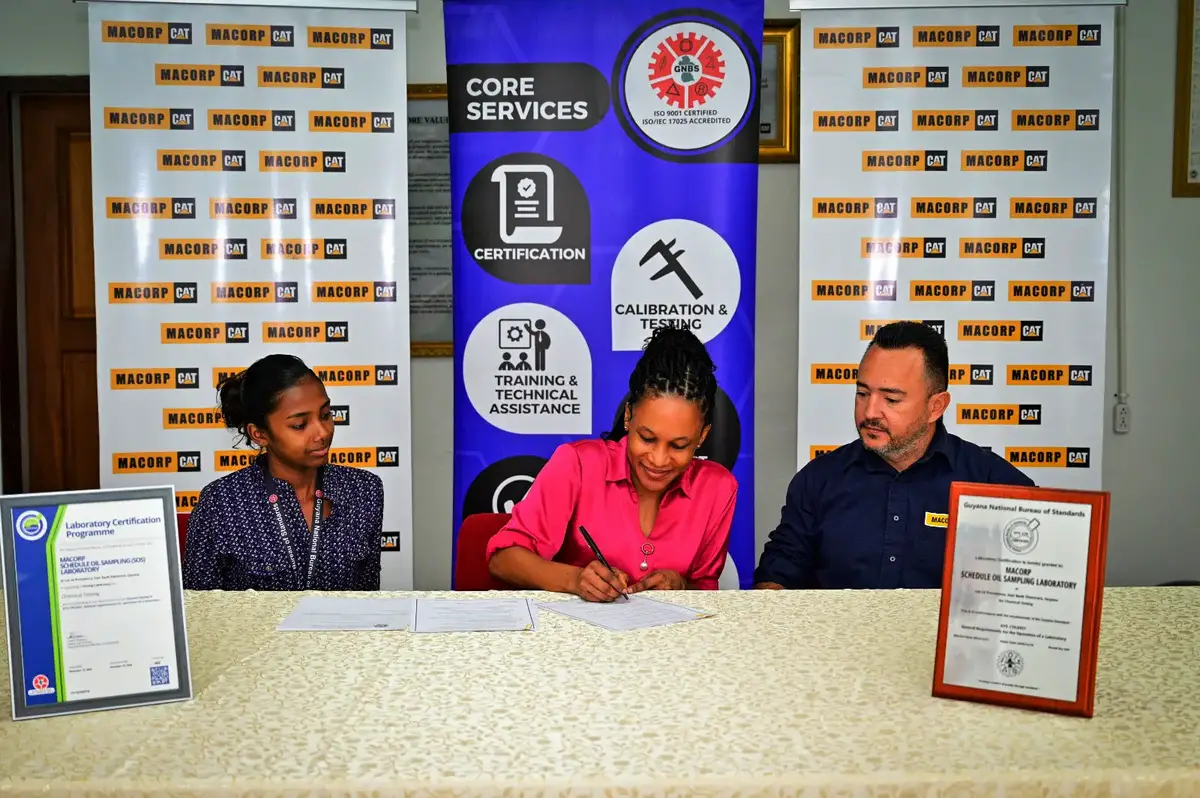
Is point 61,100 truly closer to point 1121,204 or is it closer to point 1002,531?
point 1002,531

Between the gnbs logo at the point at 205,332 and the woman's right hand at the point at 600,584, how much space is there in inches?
88.4

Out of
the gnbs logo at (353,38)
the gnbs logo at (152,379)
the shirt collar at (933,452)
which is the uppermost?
the gnbs logo at (353,38)

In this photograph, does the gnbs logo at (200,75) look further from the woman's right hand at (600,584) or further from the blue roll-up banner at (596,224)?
the woman's right hand at (600,584)

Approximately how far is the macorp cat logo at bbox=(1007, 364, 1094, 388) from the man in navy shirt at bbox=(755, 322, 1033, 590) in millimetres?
1238

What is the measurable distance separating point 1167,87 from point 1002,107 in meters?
0.83

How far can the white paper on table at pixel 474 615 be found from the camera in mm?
1220

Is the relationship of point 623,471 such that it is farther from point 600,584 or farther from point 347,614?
point 347,614

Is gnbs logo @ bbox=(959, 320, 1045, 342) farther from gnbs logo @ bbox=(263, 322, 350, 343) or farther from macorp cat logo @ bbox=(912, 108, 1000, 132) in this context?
gnbs logo @ bbox=(263, 322, 350, 343)

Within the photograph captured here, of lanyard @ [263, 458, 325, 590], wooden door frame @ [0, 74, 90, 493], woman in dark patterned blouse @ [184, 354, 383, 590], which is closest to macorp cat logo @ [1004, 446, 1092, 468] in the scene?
woman in dark patterned blouse @ [184, 354, 383, 590]

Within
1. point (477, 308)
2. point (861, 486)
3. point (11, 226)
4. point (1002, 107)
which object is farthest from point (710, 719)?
point (11, 226)

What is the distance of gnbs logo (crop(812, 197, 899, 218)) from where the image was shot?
3.25 metres

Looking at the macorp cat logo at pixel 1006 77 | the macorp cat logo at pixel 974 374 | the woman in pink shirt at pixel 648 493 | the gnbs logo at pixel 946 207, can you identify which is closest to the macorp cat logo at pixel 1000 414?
the macorp cat logo at pixel 974 374

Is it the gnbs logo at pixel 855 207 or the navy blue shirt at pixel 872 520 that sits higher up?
the gnbs logo at pixel 855 207

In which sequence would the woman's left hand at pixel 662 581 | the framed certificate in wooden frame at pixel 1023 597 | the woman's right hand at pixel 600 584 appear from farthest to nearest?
the woman's left hand at pixel 662 581
the woman's right hand at pixel 600 584
the framed certificate in wooden frame at pixel 1023 597
